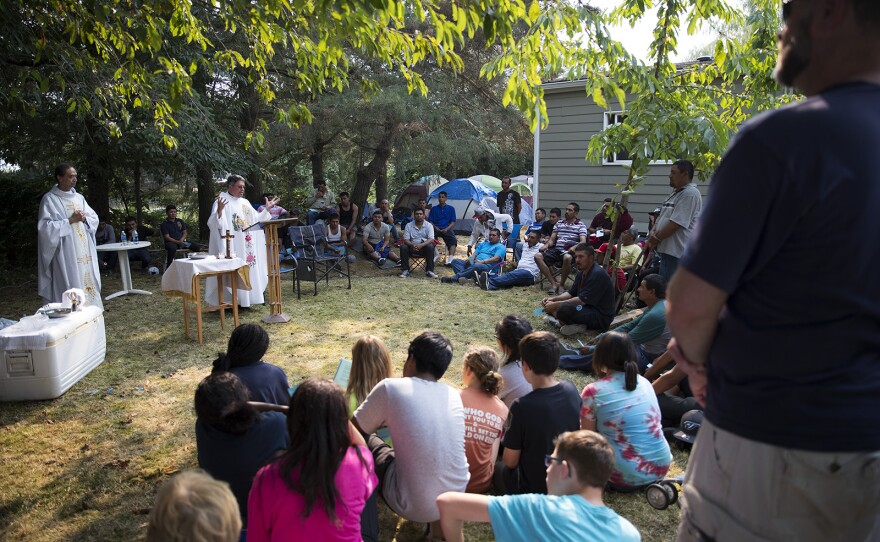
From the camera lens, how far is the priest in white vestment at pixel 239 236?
8.34m

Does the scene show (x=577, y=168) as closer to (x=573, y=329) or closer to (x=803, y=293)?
(x=573, y=329)

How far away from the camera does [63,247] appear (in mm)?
7336

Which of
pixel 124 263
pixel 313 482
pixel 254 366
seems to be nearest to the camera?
pixel 313 482

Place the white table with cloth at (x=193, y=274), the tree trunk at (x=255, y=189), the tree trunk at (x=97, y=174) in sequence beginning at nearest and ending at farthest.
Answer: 1. the white table with cloth at (x=193, y=274)
2. the tree trunk at (x=97, y=174)
3. the tree trunk at (x=255, y=189)

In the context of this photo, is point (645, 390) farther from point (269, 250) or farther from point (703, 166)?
point (269, 250)

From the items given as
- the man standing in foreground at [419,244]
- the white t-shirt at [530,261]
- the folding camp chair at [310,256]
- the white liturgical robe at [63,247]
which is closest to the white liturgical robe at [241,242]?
the folding camp chair at [310,256]

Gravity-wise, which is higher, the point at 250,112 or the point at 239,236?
the point at 250,112

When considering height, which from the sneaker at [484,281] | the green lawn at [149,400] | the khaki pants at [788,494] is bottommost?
the green lawn at [149,400]

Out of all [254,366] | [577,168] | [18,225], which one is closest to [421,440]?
[254,366]

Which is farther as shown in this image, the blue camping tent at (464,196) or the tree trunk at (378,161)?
the blue camping tent at (464,196)

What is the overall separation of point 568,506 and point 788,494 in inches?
41.2

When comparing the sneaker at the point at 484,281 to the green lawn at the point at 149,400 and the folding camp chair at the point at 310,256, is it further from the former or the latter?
the folding camp chair at the point at 310,256

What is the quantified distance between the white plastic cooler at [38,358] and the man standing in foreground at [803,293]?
5.23m

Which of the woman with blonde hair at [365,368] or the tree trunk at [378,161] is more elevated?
the tree trunk at [378,161]
